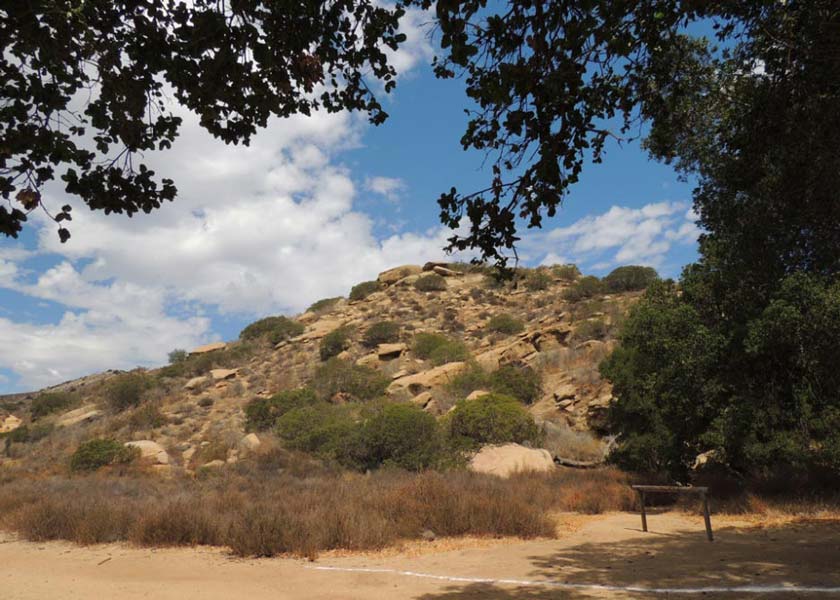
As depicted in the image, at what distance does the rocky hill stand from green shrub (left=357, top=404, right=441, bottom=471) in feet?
13.5

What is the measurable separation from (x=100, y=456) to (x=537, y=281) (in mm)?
35204

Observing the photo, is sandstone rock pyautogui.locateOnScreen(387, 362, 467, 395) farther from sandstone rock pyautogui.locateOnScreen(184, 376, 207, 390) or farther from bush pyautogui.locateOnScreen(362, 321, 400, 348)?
sandstone rock pyautogui.locateOnScreen(184, 376, 207, 390)

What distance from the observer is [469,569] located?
8156 mm

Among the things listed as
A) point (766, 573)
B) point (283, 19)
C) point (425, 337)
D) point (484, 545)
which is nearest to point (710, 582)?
point (766, 573)

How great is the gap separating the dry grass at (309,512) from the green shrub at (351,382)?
15305mm

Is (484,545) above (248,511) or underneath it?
underneath

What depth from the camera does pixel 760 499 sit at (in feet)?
40.0

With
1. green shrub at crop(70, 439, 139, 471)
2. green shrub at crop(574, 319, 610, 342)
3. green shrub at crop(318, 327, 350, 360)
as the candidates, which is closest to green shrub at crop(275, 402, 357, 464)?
green shrub at crop(70, 439, 139, 471)

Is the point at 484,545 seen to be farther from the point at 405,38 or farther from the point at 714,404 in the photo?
the point at 405,38

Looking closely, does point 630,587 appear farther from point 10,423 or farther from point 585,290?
point 10,423

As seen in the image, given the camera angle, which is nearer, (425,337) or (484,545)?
(484,545)

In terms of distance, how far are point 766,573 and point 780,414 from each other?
19.5 feet

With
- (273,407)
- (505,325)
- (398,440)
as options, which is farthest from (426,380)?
(398,440)

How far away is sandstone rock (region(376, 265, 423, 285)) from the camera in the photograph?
57250mm
